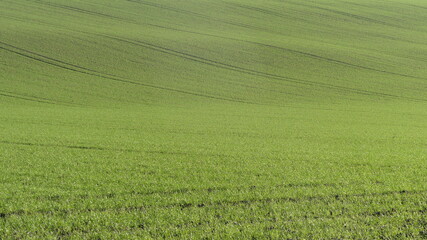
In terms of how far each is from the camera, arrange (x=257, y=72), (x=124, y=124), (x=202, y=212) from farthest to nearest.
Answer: (x=257, y=72)
(x=124, y=124)
(x=202, y=212)

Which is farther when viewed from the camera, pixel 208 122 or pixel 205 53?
pixel 205 53

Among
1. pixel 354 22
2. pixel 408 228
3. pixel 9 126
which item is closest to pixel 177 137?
pixel 9 126

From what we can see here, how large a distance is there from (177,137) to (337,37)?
51355 mm

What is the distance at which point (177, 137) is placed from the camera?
704 inches

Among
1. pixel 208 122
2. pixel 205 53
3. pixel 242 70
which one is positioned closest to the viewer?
pixel 208 122

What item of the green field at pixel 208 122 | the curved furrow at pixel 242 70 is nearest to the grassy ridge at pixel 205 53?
the curved furrow at pixel 242 70

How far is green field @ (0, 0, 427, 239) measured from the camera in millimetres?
7484

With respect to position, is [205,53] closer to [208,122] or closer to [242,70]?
[242,70]

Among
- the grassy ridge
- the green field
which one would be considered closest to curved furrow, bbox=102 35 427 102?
the grassy ridge

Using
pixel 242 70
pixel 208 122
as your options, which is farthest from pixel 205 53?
pixel 208 122

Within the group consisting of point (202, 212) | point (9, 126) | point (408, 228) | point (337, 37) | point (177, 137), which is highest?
point (337, 37)

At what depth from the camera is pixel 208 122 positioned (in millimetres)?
24078

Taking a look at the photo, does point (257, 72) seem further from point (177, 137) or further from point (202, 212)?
point (202, 212)

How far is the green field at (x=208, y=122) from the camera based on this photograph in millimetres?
7484
